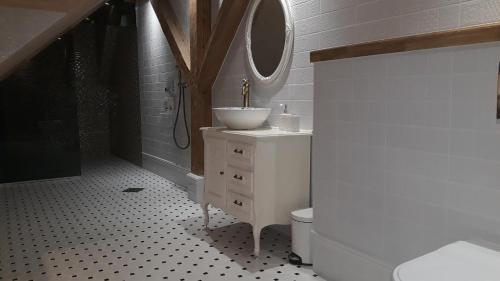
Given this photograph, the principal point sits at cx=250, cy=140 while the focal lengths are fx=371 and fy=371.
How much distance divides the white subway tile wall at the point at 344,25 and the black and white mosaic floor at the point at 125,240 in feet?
3.36

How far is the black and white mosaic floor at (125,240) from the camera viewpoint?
7.61 feet

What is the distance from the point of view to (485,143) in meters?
1.41

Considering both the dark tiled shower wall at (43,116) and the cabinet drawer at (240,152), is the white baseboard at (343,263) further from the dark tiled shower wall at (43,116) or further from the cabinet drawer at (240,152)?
the dark tiled shower wall at (43,116)

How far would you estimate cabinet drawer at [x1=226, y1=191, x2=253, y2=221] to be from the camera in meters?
2.50

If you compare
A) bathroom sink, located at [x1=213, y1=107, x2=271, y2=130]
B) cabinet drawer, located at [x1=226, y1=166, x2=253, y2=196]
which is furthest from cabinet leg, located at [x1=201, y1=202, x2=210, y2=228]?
bathroom sink, located at [x1=213, y1=107, x2=271, y2=130]

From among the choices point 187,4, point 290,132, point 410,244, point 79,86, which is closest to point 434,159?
point 410,244

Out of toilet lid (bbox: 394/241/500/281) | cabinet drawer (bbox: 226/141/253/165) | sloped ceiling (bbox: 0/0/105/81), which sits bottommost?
toilet lid (bbox: 394/241/500/281)

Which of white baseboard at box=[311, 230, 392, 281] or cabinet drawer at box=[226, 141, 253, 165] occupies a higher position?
cabinet drawer at box=[226, 141, 253, 165]

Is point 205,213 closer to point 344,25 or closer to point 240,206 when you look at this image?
point 240,206

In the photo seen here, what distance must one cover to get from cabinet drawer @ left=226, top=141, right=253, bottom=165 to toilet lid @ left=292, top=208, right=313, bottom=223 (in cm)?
45

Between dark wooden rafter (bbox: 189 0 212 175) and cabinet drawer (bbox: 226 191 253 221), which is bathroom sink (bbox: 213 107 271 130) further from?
dark wooden rafter (bbox: 189 0 212 175)

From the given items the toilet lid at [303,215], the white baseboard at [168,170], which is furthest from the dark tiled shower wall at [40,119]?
the toilet lid at [303,215]

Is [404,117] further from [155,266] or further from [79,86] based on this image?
[79,86]

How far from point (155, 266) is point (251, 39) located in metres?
1.96
